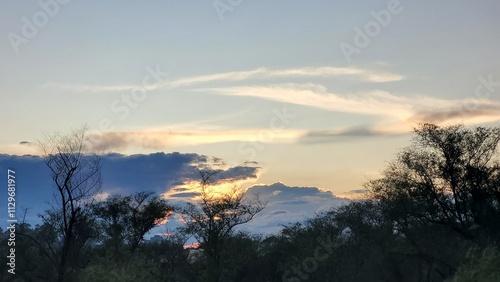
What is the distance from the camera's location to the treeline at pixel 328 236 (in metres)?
56.6

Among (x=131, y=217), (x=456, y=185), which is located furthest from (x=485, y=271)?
(x=131, y=217)

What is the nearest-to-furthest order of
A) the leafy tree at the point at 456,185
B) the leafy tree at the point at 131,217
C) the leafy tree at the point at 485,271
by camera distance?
the leafy tree at the point at 485,271 < the leafy tree at the point at 456,185 < the leafy tree at the point at 131,217

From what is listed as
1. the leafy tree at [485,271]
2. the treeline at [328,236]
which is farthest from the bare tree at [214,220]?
the leafy tree at [485,271]

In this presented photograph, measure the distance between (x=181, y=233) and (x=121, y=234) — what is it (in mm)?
11540

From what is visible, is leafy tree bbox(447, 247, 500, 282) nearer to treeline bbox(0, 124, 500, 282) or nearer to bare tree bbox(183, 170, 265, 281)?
treeline bbox(0, 124, 500, 282)

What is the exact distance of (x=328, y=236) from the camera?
85938 millimetres

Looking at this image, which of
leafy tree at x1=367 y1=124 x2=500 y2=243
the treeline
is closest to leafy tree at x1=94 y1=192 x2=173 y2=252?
the treeline

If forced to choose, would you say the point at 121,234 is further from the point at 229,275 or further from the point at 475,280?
the point at 475,280

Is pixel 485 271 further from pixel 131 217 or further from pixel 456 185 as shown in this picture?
pixel 131 217

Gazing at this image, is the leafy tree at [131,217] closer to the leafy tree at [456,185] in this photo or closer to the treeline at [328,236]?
the treeline at [328,236]

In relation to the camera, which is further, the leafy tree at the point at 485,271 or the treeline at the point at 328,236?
the treeline at the point at 328,236

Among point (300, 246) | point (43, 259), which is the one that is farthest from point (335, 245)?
point (43, 259)

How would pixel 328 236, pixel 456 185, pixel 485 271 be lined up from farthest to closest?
pixel 328 236, pixel 456 185, pixel 485 271

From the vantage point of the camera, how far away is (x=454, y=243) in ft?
205
